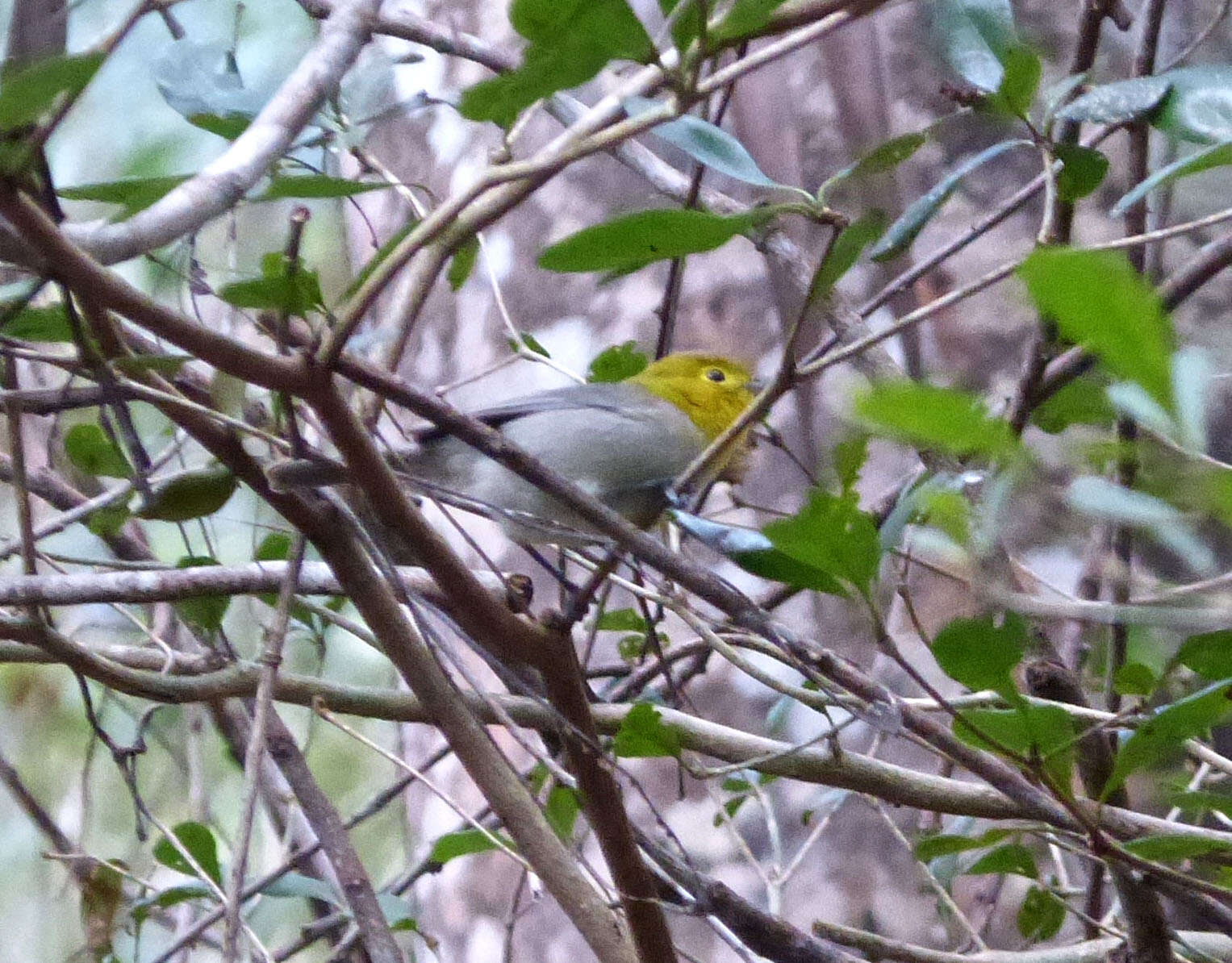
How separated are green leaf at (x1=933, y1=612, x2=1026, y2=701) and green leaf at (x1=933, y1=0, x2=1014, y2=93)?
54cm

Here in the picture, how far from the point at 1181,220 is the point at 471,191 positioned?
5.92ft

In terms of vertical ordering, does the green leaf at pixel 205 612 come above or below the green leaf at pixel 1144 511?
above

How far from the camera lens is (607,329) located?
9.04ft

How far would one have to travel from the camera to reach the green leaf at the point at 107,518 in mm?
1365

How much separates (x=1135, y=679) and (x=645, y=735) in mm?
530

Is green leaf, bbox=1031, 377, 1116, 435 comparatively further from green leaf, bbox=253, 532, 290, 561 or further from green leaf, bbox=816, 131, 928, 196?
green leaf, bbox=253, 532, 290, 561

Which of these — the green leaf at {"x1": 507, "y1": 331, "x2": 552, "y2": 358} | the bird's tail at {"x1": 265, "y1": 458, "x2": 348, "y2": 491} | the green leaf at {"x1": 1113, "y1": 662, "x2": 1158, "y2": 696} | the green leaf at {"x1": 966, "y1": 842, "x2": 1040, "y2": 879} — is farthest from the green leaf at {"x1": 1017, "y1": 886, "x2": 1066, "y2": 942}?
the bird's tail at {"x1": 265, "y1": 458, "x2": 348, "y2": 491}

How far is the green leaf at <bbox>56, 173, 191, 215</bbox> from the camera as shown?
886 millimetres

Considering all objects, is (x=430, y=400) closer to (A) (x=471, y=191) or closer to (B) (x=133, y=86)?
(A) (x=471, y=191)

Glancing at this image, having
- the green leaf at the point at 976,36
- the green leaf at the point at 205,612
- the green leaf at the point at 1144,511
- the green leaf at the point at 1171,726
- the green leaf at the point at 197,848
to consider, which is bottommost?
the green leaf at the point at 1144,511

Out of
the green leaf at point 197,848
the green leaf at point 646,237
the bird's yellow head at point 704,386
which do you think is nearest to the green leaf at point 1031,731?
the green leaf at point 646,237

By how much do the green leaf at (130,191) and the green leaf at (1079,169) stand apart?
0.76 metres

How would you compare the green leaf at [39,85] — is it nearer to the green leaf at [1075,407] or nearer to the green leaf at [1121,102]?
the green leaf at [1121,102]

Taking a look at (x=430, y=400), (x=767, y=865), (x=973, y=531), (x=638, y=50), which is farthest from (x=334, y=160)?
(x=767, y=865)
